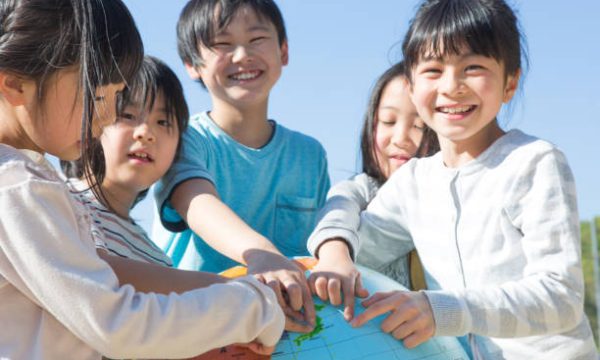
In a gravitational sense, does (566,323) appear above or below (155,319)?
below

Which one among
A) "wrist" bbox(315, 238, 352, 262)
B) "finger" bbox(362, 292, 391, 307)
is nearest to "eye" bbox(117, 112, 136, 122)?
"wrist" bbox(315, 238, 352, 262)

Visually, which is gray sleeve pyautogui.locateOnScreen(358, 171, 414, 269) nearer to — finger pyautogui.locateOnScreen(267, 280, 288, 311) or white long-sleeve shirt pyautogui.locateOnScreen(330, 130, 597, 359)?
white long-sleeve shirt pyautogui.locateOnScreen(330, 130, 597, 359)

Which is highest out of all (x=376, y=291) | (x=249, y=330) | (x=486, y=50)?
(x=486, y=50)

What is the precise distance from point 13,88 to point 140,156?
1.43 meters

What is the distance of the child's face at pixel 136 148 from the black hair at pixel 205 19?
0.67m

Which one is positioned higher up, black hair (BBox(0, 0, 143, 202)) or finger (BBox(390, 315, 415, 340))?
black hair (BBox(0, 0, 143, 202))

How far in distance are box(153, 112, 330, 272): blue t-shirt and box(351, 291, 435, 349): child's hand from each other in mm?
1352

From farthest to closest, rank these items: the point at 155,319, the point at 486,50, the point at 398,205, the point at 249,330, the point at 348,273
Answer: the point at 398,205 < the point at 486,50 < the point at 348,273 < the point at 249,330 < the point at 155,319

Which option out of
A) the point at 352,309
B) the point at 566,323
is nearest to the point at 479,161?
the point at 566,323

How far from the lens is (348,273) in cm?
269

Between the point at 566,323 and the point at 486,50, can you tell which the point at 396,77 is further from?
the point at 566,323

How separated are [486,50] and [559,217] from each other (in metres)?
0.70

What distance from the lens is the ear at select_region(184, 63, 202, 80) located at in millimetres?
4152

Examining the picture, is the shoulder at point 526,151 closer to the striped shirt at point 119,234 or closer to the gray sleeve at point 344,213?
the gray sleeve at point 344,213
